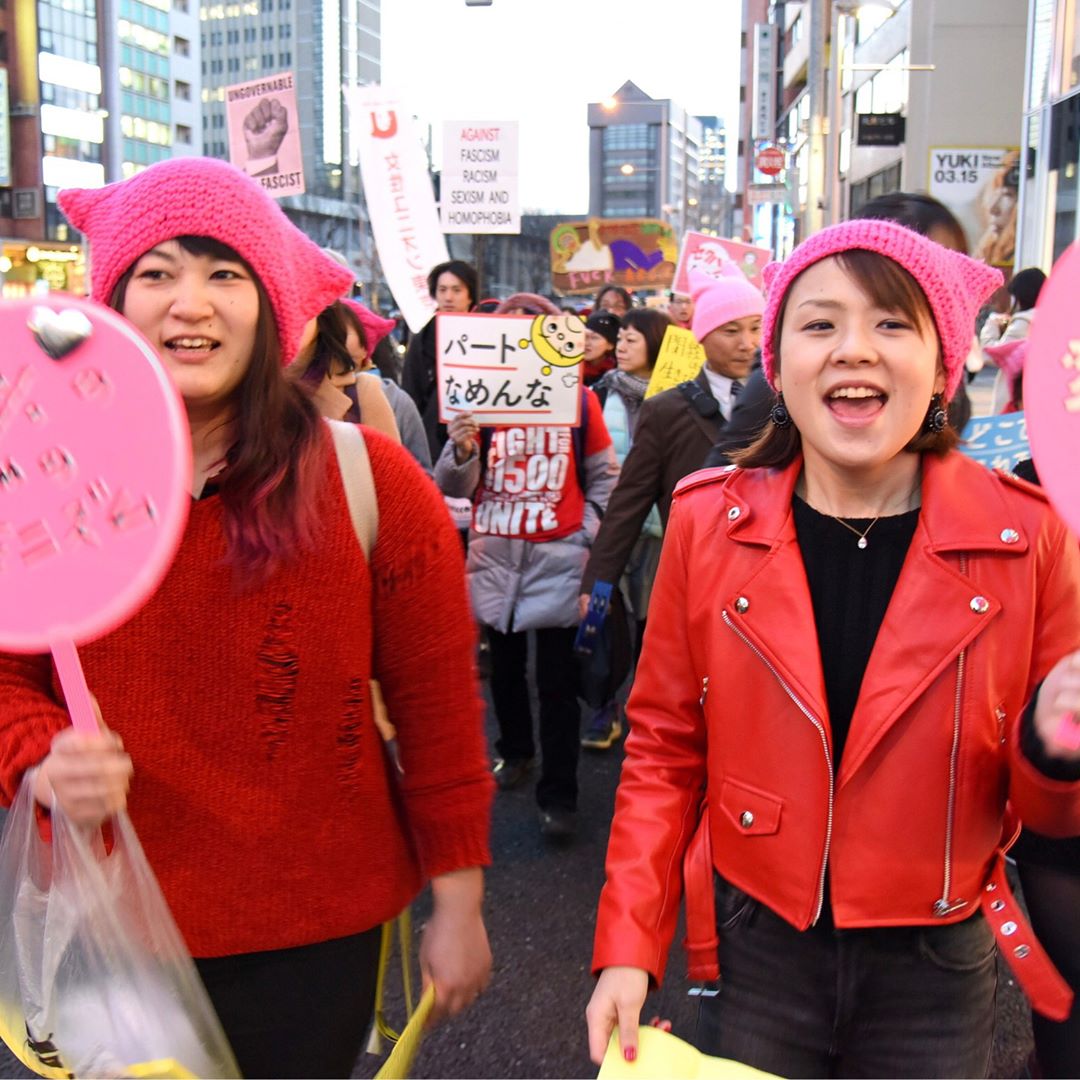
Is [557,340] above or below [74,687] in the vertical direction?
above

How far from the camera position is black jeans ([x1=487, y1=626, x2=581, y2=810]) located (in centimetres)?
457

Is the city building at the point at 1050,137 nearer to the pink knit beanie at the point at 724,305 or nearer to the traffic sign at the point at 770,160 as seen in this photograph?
the pink knit beanie at the point at 724,305

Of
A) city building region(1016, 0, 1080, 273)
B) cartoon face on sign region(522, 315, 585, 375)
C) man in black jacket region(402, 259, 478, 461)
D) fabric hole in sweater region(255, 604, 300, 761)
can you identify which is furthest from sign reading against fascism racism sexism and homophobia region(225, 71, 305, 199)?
fabric hole in sweater region(255, 604, 300, 761)

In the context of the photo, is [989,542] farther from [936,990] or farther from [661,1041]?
[661,1041]

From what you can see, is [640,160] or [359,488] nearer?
[359,488]

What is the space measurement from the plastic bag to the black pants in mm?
133

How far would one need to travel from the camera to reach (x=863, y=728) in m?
1.65

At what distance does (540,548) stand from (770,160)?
19118 mm

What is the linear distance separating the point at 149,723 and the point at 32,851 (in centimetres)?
21

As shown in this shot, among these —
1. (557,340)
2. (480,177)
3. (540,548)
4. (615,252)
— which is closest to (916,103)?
(615,252)

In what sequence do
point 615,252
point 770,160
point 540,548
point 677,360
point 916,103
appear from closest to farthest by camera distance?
point 540,548 → point 677,360 → point 770,160 → point 615,252 → point 916,103

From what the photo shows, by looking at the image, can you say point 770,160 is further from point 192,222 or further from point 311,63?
point 311,63

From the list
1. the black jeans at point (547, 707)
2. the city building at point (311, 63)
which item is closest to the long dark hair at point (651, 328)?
the black jeans at point (547, 707)

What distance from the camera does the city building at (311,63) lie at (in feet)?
304
